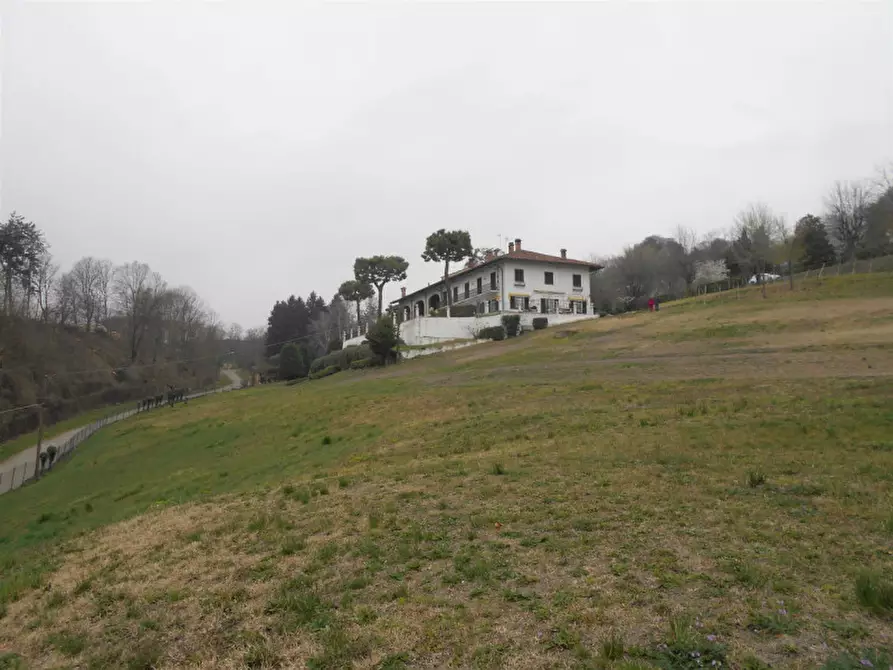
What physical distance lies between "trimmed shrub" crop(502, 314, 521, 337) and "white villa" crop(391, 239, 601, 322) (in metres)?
3.06

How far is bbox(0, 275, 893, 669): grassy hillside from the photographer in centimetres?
416

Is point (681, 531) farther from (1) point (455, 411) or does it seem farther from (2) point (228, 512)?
(1) point (455, 411)

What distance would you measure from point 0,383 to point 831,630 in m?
57.8

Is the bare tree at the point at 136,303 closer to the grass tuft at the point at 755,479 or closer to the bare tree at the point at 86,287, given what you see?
the bare tree at the point at 86,287

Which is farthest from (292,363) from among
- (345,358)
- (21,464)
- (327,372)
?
(21,464)

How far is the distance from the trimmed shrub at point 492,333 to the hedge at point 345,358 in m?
9.83

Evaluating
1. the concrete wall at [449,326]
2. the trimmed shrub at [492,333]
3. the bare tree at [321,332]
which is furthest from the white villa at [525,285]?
the bare tree at [321,332]

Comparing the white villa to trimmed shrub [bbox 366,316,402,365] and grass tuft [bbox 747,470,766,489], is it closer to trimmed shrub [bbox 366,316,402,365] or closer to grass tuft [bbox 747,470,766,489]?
trimmed shrub [bbox 366,316,402,365]

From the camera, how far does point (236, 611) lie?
527 centimetres

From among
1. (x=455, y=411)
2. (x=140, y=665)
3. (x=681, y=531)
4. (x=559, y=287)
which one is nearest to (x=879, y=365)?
(x=455, y=411)

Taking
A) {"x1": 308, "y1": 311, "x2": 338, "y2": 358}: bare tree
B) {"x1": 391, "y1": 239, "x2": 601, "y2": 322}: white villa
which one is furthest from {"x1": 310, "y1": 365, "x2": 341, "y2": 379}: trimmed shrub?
{"x1": 308, "y1": 311, "x2": 338, "y2": 358}: bare tree

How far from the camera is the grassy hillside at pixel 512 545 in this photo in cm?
416

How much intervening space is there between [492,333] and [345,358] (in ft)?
45.6

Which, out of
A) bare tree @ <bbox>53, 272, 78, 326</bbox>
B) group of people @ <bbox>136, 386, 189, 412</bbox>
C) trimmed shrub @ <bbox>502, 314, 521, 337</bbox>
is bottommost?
group of people @ <bbox>136, 386, 189, 412</bbox>
